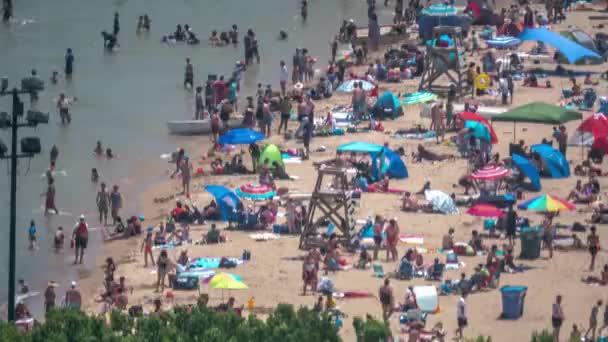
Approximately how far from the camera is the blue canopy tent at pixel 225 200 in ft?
114

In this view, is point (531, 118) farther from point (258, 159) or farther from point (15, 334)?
Result: point (15, 334)

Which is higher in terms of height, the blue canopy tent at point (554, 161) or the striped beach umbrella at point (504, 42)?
the striped beach umbrella at point (504, 42)

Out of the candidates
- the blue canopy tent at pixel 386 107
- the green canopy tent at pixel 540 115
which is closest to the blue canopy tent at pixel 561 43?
the blue canopy tent at pixel 386 107

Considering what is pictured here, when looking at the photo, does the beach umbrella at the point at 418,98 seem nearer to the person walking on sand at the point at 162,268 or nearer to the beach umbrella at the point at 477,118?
the beach umbrella at the point at 477,118

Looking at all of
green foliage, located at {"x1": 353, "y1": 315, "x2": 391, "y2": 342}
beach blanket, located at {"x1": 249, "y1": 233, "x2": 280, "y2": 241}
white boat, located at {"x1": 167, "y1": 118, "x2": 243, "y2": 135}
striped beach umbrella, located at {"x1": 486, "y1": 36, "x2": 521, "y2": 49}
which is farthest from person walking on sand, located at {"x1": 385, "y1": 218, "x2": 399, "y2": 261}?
striped beach umbrella, located at {"x1": 486, "y1": 36, "x2": 521, "y2": 49}

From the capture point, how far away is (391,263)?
105 feet

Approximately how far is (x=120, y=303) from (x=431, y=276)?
17.4 feet

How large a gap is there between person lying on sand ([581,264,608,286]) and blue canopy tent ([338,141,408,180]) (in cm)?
729

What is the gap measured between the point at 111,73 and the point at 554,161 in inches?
720

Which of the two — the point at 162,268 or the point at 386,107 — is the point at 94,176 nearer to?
the point at 386,107

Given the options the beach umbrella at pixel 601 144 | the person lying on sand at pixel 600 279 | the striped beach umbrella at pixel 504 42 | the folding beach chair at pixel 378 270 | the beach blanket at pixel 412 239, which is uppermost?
the striped beach umbrella at pixel 504 42

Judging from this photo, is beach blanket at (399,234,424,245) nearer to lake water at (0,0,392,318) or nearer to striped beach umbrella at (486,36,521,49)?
lake water at (0,0,392,318)

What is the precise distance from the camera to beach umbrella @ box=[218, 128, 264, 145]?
3894 cm

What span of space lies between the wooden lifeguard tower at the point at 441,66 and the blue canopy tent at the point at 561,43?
198 centimetres
